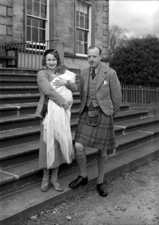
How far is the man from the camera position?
360 centimetres

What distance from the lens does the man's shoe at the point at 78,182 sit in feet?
11.9

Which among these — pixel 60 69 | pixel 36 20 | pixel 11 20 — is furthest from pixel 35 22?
pixel 60 69

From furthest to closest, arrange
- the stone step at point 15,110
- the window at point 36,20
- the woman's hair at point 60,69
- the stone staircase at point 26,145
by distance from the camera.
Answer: the window at point 36,20, the stone step at point 15,110, the woman's hair at point 60,69, the stone staircase at point 26,145

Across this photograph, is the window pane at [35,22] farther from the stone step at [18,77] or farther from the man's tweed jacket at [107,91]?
the man's tweed jacket at [107,91]

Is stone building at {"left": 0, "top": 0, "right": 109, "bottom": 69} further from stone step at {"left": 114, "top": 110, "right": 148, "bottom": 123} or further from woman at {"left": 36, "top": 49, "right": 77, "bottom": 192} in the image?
woman at {"left": 36, "top": 49, "right": 77, "bottom": 192}

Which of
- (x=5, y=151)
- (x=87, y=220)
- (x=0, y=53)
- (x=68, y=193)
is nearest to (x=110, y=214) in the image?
(x=87, y=220)

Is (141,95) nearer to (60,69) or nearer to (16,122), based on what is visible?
(16,122)

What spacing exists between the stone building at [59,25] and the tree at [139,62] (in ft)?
4.59

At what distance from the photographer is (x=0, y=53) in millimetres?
9320

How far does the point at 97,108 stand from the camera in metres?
3.64

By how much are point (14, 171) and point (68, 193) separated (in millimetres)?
749

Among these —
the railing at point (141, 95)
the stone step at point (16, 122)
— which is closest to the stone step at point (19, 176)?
the stone step at point (16, 122)

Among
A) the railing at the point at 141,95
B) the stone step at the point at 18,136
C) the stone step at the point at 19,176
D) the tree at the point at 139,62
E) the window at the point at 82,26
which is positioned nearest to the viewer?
the stone step at the point at 19,176

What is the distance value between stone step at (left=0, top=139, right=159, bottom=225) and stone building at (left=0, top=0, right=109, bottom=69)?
5.11 meters
